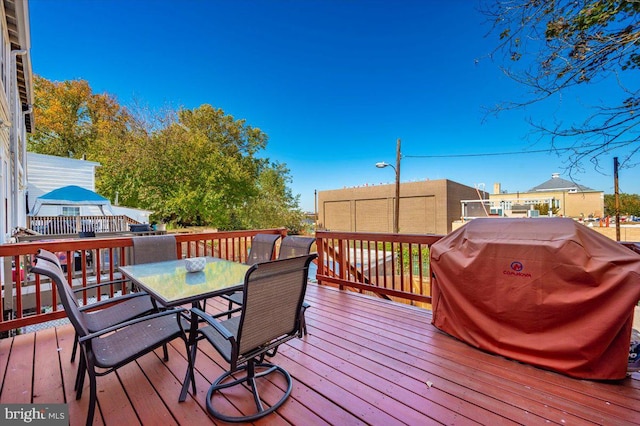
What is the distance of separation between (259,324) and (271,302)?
0.14 metres

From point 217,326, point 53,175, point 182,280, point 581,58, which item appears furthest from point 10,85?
point 581,58

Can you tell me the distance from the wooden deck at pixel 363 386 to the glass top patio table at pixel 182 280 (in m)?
0.66

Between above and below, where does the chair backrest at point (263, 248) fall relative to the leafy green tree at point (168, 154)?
below

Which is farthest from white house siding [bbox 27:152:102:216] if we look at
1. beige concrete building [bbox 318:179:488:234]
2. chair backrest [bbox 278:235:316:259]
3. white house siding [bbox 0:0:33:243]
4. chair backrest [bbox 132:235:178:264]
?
beige concrete building [bbox 318:179:488:234]

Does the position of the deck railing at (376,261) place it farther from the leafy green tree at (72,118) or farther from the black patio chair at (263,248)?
the leafy green tree at (72,118)

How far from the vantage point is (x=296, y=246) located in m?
3.22

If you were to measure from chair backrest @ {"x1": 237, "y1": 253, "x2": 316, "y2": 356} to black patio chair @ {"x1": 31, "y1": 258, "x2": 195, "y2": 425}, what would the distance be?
0.53m

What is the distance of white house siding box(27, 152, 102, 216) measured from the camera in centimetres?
1059

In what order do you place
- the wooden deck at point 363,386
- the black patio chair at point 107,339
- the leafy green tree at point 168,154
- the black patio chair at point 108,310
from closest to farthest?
1. the black patio chair at point 107,339
2. the wooden deck at point 363,386
3. the black patio chair at point 108,310
4. the leafy green tree at point 168,154

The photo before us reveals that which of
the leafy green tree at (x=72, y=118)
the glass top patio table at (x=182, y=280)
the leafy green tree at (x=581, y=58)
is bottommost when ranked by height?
the glass top patio table at (x=182, y=280)

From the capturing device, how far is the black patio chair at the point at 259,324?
159cm

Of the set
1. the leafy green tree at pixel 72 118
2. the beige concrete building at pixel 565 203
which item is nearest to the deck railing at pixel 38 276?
the leafy green tree at pixel 72 118

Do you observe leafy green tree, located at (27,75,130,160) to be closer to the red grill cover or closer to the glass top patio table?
the glass top patio table

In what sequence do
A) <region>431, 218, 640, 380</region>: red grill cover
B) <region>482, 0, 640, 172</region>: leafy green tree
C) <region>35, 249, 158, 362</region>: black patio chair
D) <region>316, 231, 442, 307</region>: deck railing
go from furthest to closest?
<region>316, 231, 442, 307</region>: deck railing → <region>482, 0, 640, 172</region>: leafy green tree → <region>35, 249, 158, 362</region>: black patio chair → <region>431, 218, 640, 380</region>: red grill cover
